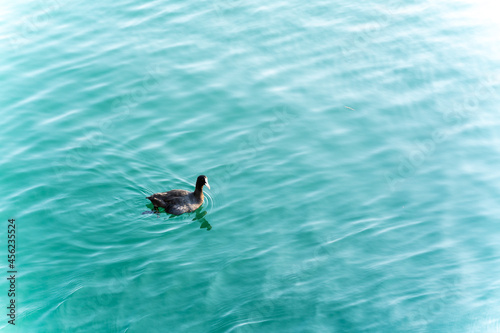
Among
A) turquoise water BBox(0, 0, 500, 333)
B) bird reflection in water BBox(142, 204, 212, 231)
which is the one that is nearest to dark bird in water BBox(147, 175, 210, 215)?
bird reflection in water BBox(142, 204, 212, 231)

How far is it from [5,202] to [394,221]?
10.2 m

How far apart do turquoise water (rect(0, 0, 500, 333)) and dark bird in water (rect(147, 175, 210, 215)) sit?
1.06 ft

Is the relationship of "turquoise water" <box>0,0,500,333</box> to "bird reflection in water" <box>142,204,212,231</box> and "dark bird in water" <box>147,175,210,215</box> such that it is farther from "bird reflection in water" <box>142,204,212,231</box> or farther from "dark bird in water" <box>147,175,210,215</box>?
"dark bird in water" <box>147,175,210,215</box>

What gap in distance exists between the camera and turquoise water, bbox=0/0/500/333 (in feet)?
38.1

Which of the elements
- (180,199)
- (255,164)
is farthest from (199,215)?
(255,164)

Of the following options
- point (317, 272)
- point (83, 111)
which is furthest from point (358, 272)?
point (83, 111)

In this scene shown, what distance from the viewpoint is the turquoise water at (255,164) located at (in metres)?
11.6

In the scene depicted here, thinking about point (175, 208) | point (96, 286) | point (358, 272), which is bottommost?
point (358, 272)

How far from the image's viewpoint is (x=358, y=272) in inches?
482

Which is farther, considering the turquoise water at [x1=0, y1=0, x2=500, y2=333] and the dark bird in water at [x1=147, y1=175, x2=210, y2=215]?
the dark bird in water at [x1=147, y1=175, x2=210, y2=215]

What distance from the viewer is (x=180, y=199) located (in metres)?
13.6

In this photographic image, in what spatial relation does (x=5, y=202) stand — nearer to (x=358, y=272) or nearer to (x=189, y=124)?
(x=189, y=124)

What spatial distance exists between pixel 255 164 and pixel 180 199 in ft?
9.31

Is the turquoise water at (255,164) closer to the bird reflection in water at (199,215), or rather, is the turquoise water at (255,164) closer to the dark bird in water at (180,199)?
the bird reflection in water at (199,215)
